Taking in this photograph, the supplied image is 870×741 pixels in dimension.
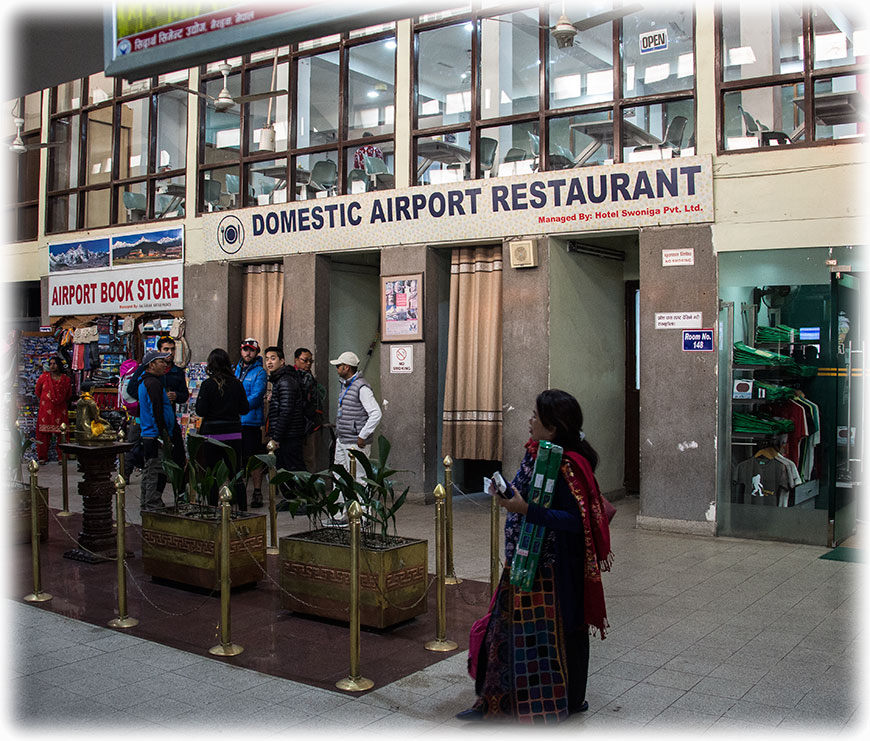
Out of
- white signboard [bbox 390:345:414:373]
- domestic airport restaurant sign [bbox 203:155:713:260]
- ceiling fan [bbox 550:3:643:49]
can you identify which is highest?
ceiling fan [bbox 550:3:643:49]

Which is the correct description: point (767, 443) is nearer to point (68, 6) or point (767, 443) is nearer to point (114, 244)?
point (68, 6)

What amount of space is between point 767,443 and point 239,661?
5431 mm

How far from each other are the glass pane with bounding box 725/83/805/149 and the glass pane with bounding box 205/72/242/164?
22.2 ft

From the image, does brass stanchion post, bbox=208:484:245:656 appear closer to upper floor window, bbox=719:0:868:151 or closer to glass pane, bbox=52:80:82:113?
upper floor window, bbox=719:0:868:151

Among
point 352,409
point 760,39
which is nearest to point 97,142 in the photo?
point 352,409

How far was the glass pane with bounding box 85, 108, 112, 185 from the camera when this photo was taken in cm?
1413

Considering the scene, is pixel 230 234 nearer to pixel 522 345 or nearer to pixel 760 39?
pixel 522 345

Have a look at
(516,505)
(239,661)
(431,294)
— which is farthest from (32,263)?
(516,505)

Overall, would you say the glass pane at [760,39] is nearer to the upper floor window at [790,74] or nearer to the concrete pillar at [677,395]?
the upper floor window at [790,74]

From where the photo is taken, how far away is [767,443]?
26.8ft

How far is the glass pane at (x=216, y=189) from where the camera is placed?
12.3 metres

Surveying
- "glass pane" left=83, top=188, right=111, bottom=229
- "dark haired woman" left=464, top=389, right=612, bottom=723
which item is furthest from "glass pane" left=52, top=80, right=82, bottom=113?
"dark haired woman" left=464, top=389, right=612, bottom=723

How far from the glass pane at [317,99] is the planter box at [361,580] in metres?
6.87

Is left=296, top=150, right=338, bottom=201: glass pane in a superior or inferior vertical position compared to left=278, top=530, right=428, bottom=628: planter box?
superior
